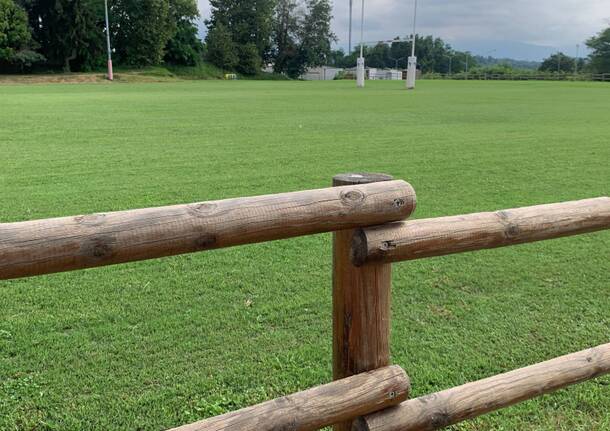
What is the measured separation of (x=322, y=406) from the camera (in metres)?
1.98

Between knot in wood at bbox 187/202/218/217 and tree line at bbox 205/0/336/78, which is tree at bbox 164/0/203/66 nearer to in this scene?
tree line at bbox 205/0/336/78

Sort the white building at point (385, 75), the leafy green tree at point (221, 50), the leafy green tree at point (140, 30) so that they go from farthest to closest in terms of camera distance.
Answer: the white building at point (385, 75) < the leafy green tree at point (221, 50) < the leafy green tree at point (140, 30)

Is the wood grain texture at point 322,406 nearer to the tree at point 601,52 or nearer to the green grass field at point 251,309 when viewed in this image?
the green grass field at point 251,309

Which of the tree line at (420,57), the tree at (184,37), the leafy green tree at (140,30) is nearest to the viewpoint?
the leafy green tree at (140,30)

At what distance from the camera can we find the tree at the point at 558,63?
8131 cm

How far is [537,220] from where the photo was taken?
2.22 m

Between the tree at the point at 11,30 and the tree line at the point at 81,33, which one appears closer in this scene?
the tree at the point at 11,30

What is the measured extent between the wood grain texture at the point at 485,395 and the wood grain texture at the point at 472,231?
542mm

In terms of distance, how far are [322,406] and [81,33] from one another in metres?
58.4

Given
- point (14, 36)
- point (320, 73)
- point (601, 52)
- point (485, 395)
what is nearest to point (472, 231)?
point (485, 395)

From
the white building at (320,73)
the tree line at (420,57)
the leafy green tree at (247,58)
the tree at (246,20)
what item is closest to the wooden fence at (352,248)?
the leafy green tree at (247,58)

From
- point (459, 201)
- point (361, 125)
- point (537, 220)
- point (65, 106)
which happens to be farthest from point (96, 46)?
point (537, 220)

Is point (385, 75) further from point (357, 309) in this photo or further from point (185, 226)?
point (185, 226)

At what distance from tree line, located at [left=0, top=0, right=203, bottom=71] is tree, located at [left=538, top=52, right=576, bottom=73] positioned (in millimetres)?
51627
